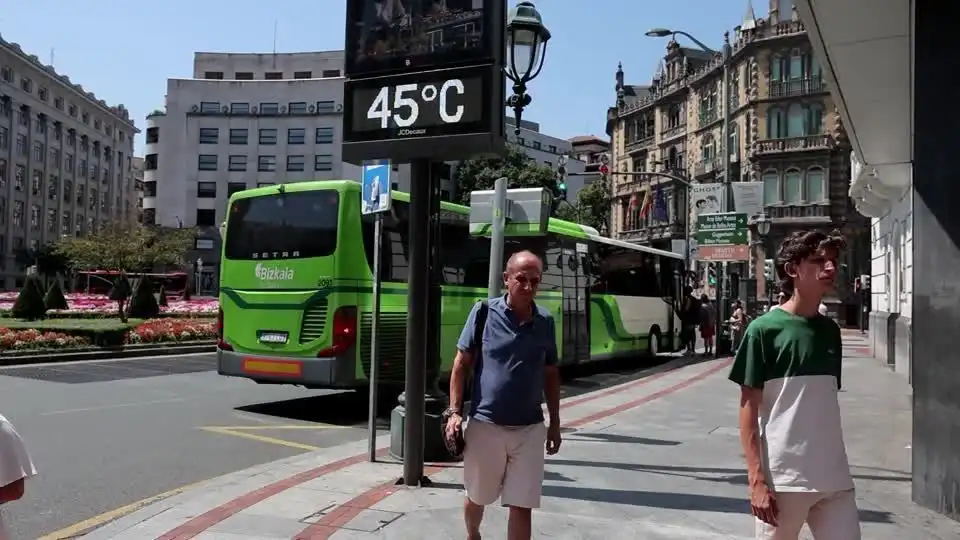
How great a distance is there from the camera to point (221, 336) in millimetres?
11977

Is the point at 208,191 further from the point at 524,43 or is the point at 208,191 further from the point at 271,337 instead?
the point at 524,43

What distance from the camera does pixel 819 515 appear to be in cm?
349

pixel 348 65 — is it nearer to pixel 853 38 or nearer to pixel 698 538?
pixel 698 538

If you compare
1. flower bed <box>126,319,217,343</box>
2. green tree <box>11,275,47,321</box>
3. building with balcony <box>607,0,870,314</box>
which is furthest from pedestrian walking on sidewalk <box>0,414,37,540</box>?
building with balcony <box>607,0,870,314</box>

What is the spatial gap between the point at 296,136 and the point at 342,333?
69.1m

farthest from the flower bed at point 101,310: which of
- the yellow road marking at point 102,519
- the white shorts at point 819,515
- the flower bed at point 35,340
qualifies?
the white shorts at point 819,515

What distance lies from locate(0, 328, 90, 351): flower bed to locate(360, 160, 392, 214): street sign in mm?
14169

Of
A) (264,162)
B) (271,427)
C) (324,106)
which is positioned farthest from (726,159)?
(264,162)

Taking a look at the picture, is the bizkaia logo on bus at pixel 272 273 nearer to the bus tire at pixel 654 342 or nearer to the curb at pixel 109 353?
the curb at pixel 109 353

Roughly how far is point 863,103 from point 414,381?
845 centimetres

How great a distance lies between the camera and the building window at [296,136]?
252ft

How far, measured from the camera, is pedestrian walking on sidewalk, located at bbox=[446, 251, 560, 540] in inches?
175

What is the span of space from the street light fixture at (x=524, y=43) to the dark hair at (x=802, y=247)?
286 inches

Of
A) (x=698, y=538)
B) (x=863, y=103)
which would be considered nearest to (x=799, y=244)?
(x=698, y=538)
